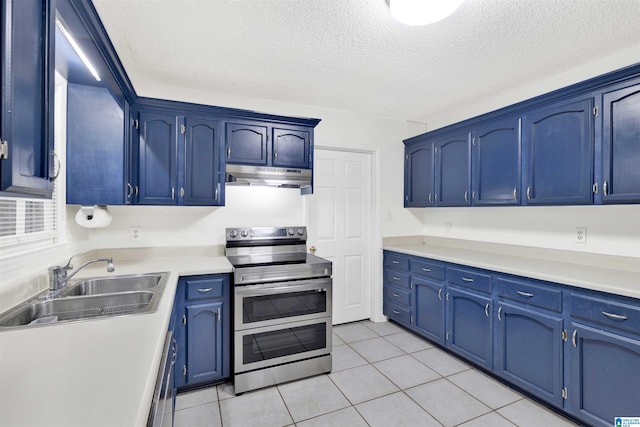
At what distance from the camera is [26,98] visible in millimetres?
858

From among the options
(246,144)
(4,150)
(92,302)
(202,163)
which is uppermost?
(246,144)

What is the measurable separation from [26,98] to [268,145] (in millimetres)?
1959

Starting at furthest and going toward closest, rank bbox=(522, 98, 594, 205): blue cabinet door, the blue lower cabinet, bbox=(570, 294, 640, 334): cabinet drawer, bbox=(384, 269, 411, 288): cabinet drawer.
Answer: bbox=(384, 269, 411, 288): cabinet drawer → the blue lower cabinet → bbox=(522, 98, 594, 205): blue cabinet door → bbox=(570, 294, 640, 334): cabinet drawer

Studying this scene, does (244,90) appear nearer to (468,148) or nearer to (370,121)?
(370,121)

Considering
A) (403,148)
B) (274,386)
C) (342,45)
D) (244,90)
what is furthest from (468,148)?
(274,386)

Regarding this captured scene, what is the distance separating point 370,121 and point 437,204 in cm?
121

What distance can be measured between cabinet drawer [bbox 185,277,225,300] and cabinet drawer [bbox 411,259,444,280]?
187 cm

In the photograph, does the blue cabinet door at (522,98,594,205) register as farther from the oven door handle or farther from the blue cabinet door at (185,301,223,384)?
the blue cabinet door at (185,301,223,384)

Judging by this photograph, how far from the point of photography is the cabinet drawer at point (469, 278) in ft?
7.99

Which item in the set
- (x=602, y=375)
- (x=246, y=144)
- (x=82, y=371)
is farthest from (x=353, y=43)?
(x=602, y=375)

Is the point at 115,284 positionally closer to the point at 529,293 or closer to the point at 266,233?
the point at 266,233

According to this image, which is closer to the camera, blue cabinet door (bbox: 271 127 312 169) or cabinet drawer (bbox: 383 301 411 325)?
blue cabinet door (bbox: 271 127 312 169)

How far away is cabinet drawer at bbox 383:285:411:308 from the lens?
3268 mm

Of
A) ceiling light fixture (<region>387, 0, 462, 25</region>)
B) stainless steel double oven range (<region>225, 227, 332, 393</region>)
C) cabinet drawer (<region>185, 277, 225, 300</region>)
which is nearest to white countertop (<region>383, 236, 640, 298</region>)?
stainless steel double oven range (<region>225, 227, 332, 393</region>)
